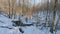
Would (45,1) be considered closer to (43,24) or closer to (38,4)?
(38,4)

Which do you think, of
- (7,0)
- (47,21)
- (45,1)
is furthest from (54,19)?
(7,0)

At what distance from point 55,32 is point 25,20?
769 millimetres

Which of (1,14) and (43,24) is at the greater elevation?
(1,14)

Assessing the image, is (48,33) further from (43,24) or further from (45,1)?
(45,1)

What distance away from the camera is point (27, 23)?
3594mm

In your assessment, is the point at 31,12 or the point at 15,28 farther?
the point at 31,12

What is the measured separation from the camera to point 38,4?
12.0 feet

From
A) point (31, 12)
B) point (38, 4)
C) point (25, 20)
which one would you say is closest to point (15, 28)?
point (25, 20)

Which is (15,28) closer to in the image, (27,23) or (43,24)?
(27,23)

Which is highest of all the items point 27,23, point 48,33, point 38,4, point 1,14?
point 38,4

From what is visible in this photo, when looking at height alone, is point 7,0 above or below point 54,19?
above

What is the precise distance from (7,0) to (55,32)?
1.39 meters

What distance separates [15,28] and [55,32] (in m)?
0.95

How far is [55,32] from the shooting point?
3.54m
